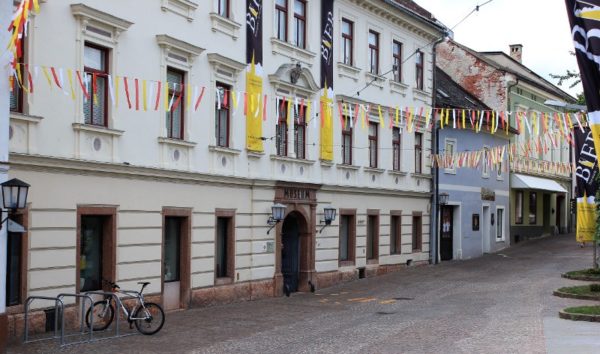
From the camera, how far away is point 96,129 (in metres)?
16.6

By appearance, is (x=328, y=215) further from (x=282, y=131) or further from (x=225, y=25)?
(x=225, y=25)

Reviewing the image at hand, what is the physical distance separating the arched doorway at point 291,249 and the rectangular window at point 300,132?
6.30 ft

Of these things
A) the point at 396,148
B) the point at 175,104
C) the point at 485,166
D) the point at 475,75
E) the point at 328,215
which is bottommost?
the point at 328,215

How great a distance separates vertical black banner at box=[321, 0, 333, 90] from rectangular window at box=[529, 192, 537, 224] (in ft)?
76.5

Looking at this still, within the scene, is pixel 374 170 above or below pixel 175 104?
below

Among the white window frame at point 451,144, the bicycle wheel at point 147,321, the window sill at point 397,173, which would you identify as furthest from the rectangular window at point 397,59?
the bicycle wheel at point 147,321

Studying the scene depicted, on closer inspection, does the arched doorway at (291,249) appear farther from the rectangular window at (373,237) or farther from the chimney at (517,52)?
the chimney at (517,52)

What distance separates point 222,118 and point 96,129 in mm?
5102

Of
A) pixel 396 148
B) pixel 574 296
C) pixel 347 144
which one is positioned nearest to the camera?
pixel 574 296

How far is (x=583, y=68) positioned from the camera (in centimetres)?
1316

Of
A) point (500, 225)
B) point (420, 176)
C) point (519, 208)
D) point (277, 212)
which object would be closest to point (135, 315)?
point (277, 212)

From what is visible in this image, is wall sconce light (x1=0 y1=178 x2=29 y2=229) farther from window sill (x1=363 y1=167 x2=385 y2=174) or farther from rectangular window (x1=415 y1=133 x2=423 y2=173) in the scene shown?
rectangular window (x1=415 y1=133 x2=423 y2=173)

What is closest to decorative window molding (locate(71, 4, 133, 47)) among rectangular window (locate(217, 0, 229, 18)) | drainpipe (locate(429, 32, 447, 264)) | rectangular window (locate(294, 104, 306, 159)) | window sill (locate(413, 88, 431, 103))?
rectangular window (locate(217, 0, 229, 18))

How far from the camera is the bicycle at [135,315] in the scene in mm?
15414
